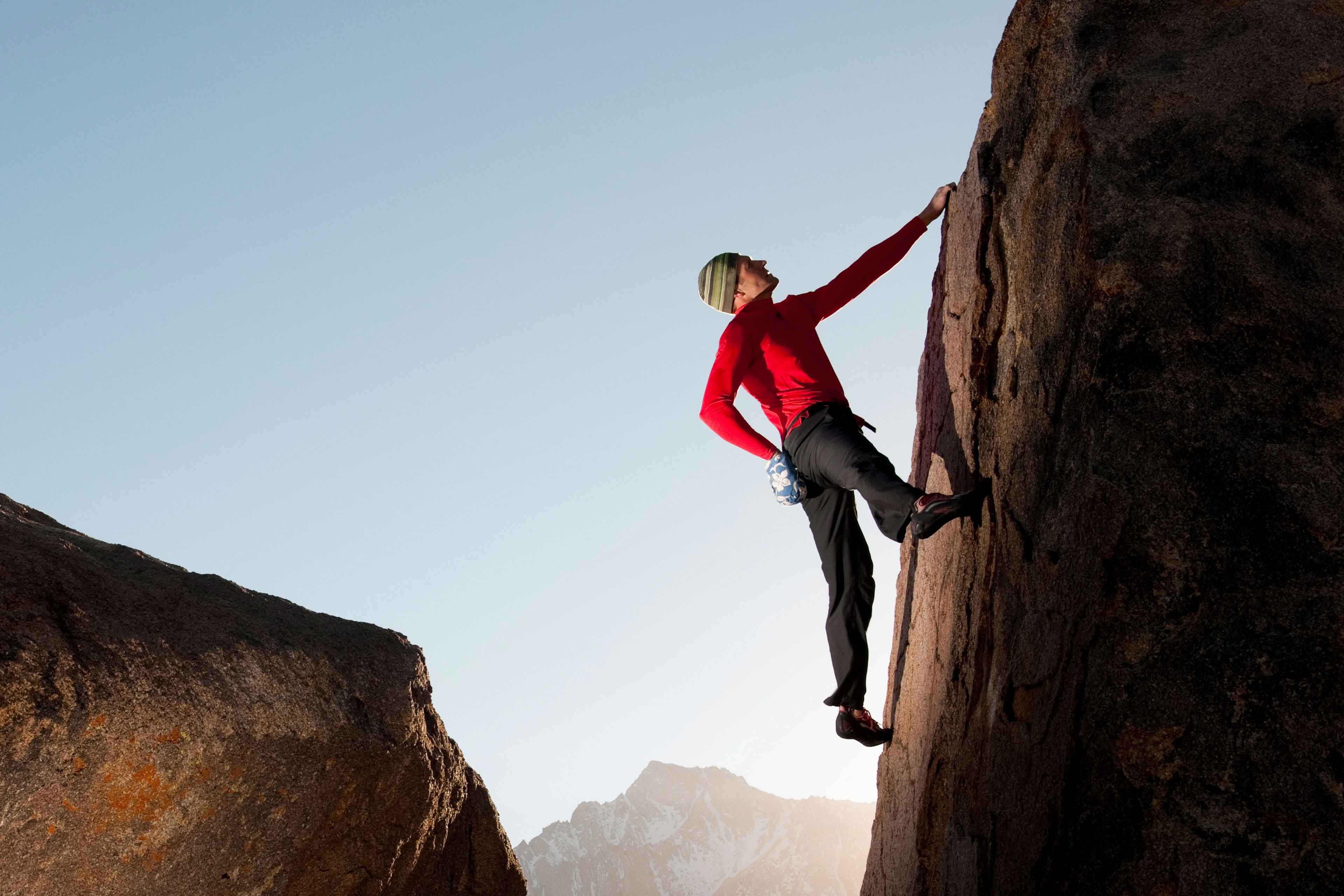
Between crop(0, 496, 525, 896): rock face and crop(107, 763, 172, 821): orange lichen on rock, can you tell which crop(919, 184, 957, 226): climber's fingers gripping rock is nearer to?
crop(0, 496, 525, 896): rock face

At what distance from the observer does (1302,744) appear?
3.19 m

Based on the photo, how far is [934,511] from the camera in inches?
179

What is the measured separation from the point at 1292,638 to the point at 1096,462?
92 centimetres

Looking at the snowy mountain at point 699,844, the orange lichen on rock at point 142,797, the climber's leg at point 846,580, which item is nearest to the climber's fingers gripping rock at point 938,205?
the climber's leg at point 846,580

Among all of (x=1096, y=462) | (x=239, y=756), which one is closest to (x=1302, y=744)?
(x=1096, y=462)

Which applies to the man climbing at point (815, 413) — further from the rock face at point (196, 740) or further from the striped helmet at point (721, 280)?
the rock face at point (196, 740)

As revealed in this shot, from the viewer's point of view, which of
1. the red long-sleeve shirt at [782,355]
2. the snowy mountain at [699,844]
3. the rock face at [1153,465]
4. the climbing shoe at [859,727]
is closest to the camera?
the rock face at [1153,465]

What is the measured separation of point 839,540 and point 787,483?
48 cm

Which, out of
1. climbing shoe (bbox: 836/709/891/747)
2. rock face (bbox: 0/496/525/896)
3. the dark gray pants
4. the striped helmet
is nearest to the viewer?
rock face (bbox: 0/496/525/896)

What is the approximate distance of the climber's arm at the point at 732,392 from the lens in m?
5.91

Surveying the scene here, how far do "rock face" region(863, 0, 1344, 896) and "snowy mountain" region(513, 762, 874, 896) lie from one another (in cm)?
6881

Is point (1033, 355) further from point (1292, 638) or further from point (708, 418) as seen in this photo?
point (708, 418)

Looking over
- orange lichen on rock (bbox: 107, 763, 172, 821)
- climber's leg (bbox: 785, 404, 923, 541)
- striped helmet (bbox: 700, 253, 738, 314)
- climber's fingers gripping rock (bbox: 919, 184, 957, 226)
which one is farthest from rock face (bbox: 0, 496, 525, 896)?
climber's fingers gripping rock (bbox: 919, 184, 957, 226)

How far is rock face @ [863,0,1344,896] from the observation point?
10.8ft
